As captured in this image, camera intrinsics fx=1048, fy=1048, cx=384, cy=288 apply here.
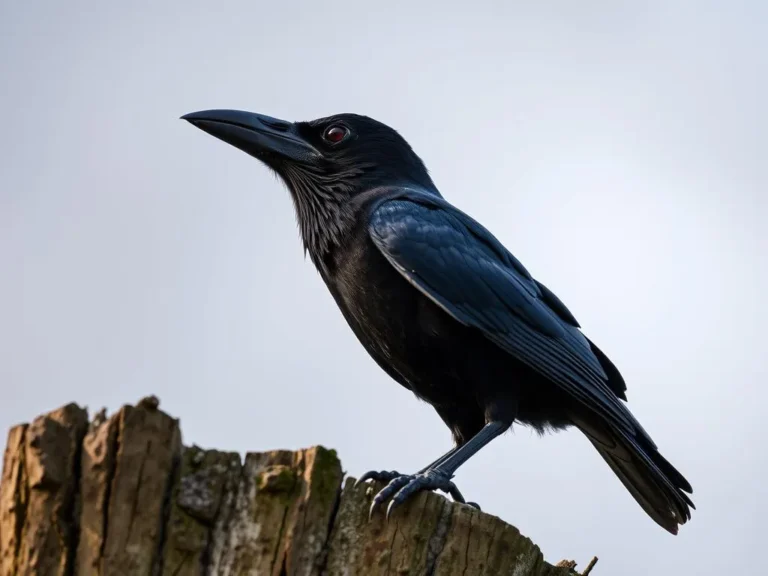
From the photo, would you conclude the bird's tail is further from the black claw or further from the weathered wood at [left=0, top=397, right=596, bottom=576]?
the weathered wood at [left=0, top=397, right=596, bottom=576]

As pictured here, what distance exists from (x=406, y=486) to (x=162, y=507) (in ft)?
4.25

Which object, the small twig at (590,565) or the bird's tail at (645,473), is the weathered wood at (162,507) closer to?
the small twig at (590,565)

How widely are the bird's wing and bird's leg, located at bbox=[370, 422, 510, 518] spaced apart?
0.61 metres

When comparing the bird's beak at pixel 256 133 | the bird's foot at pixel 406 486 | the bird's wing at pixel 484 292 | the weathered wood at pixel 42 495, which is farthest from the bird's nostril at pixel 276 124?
the weathered wood at pixel 42 495

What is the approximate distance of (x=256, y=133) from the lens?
8.43 m

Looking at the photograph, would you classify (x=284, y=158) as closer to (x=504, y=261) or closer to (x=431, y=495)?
(x=504, y=261)

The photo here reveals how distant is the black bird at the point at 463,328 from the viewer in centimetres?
705

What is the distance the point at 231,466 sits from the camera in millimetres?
4254

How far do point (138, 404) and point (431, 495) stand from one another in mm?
1438

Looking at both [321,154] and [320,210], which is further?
[321,154]

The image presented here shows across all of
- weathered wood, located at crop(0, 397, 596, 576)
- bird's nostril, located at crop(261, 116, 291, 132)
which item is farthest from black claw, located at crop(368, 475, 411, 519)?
bird's nostril, located at crop(261, 116, 291, 132)

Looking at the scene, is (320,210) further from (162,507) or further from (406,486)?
(162,507)

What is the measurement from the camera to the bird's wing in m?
7.11

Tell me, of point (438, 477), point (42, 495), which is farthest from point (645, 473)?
point (42, 495)
